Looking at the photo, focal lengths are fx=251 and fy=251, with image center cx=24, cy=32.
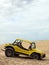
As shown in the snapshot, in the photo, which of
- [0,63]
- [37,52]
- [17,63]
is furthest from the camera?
[37,52]

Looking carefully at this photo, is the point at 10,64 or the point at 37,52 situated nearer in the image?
the point at 10,64

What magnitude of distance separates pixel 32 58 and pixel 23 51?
1064 millimetres

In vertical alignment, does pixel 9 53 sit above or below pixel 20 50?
below

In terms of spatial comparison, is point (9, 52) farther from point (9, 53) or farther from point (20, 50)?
point (20, 50)

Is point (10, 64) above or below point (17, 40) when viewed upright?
below

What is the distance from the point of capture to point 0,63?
59.5ft

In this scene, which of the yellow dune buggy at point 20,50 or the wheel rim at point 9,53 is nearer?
the yellow dune buggy at point 20,50

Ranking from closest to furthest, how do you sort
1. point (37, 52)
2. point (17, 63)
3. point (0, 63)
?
point (0, 63), point (17, 63), point (37, 52)

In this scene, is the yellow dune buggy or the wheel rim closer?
the yellow dune buggy

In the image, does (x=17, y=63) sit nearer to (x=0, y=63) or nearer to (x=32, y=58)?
(x=0, y=63)

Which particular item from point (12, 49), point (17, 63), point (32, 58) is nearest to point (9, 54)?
point (12, 49)

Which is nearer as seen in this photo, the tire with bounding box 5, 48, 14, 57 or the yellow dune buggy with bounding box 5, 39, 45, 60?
the yellow dune buggy with bounding box 5, 39, 45, 60

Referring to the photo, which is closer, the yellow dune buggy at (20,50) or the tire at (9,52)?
the yellow dune buggy at (20,50)

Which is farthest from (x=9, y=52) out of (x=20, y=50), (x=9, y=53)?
(x=20, y=50)
